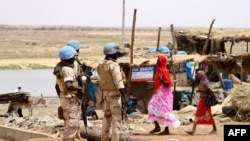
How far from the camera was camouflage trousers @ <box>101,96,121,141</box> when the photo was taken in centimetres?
1034

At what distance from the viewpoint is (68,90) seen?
9.96m

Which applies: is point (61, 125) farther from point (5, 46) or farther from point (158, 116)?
point (5, 46)

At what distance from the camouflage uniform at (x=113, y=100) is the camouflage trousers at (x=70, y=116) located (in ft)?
1.76

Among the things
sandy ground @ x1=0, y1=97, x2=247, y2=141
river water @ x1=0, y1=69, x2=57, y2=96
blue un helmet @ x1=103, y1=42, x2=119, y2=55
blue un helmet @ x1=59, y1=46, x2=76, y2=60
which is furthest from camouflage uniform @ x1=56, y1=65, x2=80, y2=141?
river water @ x1=0, y1=69, x2=57, y2=96

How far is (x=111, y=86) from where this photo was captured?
10.4 metres

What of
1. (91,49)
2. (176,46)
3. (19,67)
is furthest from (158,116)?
(91,49)

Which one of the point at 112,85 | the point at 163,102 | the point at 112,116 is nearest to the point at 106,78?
the point at 112,85

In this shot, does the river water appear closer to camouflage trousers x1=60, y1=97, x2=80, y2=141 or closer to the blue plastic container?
the blue plastic container

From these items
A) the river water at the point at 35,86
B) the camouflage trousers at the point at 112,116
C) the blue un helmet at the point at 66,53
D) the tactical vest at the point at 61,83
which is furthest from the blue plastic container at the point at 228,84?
the river water at the point at 35,86

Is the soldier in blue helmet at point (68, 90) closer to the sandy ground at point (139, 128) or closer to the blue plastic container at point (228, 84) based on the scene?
the sandy ground at point (139, 128)

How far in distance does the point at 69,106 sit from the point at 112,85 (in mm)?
777

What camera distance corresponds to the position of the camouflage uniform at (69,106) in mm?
9969

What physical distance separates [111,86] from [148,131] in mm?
3321

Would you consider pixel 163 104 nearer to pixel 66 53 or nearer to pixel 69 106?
pixel 69 106
